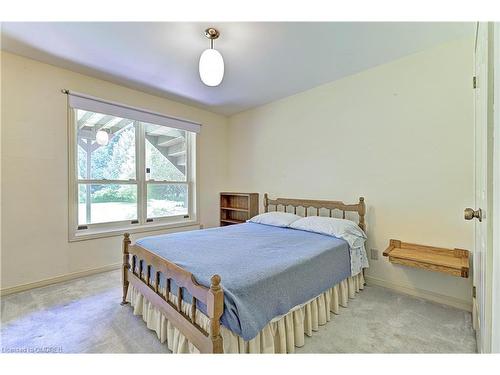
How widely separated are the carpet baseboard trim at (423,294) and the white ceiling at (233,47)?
2.46 metres

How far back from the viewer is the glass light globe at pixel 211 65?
1.85 metres

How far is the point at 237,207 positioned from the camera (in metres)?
4.27

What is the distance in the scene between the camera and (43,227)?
2646 millimetres

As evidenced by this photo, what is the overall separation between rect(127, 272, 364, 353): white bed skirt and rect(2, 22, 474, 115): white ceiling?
224 centimetres

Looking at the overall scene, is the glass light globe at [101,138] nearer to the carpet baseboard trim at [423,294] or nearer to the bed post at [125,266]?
the bed post at [125,266]

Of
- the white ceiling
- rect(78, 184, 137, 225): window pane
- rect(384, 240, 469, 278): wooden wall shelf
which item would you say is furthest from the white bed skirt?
the white ceiling

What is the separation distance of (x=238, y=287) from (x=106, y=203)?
2.70 metres

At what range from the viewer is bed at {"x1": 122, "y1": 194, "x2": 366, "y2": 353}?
4.26 feet

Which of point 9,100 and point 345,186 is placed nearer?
point 9,100

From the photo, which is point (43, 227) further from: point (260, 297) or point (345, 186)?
point (345, 186)

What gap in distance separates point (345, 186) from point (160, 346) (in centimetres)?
253

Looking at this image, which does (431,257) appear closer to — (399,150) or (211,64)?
(399,150)

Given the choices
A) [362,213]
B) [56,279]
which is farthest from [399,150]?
[56,279]
